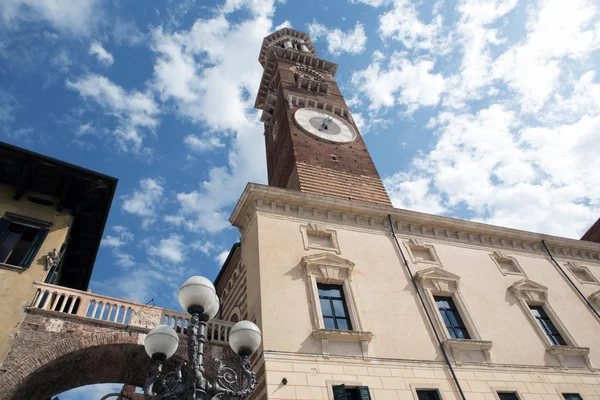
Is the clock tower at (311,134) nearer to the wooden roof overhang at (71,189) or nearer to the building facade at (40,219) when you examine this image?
the wooden roof overhang at (71,189)

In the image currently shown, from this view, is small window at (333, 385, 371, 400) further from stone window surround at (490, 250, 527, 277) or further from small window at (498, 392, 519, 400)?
stone window surround at (490, 250, 527, 277)

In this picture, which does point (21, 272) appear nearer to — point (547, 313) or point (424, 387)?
point (424, 387)

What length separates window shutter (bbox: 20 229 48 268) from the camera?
11784 millimetres

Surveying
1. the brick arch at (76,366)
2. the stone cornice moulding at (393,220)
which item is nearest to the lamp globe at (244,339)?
the brick arch at (76,366)

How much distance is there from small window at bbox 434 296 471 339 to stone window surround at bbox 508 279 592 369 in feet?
9.44

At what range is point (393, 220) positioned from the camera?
1677cm

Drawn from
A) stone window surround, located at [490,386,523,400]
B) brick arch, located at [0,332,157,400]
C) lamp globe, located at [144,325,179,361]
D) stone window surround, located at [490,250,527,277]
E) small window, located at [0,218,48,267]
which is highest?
stone window surround, located at [490,250,527,277]

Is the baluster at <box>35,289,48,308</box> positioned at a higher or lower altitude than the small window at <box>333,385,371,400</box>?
higher

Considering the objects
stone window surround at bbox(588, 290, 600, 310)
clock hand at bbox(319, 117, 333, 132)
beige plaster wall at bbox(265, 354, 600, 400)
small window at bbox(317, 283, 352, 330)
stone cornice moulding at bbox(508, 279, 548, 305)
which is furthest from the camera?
clock hand at bbox(319, 117, 333, 132)

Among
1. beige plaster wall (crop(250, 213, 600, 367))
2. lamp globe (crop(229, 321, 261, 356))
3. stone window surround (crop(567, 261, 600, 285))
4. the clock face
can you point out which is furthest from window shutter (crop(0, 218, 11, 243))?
stone window surround (crop(567, 261, 600, 285))

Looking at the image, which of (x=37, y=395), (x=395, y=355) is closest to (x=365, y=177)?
(x=395, y=355)

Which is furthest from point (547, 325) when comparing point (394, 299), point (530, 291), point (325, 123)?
point (325, 123)

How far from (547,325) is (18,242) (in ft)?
58.7

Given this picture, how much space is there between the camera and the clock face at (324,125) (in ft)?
81.3
